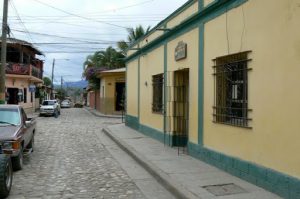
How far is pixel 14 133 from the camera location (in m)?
9.89

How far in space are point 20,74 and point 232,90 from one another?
113 feet

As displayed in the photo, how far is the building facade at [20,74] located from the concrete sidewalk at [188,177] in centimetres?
2744

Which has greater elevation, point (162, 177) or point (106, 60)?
point (106, 60)

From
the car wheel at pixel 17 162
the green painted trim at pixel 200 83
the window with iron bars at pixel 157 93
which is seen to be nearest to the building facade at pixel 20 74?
the window with iron bars at pixel 157 93

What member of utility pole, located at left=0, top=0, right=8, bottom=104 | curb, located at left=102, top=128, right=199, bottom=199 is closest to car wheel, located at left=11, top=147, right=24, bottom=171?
curb, located at left=102, top=128, right=199, bottom=199

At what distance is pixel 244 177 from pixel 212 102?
2.41m

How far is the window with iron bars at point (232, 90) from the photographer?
27.3ft

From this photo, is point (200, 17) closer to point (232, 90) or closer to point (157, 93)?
point (232, 90)

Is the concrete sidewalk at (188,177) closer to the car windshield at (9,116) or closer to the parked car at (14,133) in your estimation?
the parked car at (14,133)

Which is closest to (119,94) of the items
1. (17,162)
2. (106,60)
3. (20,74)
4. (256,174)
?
(20,74)

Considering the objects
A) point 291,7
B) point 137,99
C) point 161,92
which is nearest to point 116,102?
point 137,99

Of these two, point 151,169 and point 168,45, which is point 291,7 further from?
point 168,45

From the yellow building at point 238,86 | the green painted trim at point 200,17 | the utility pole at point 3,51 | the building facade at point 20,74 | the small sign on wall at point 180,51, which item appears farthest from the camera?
the building facade at point 20,74

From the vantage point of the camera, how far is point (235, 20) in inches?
344
